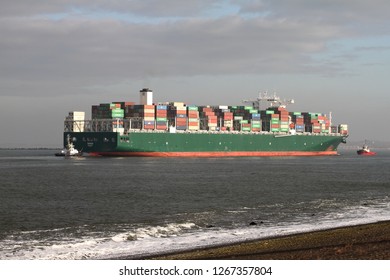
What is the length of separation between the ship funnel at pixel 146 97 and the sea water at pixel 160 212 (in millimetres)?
61201

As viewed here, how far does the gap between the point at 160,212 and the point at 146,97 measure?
85.7 m

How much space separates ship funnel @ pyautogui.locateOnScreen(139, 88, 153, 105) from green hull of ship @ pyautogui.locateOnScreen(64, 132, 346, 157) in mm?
11630

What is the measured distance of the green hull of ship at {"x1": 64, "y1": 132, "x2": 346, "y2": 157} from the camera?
10631cm

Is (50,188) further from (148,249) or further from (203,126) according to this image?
(203,126)

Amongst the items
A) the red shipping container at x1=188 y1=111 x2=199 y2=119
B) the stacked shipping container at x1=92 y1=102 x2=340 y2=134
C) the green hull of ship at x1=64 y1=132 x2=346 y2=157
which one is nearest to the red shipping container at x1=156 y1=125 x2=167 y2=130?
the stacked shipping container at x1=92 y1=102 x2=340 y2=134

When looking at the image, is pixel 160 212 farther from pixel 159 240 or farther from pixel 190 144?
pixel 190 144

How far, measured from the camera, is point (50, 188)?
49.9 metres

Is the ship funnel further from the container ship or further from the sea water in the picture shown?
the sea water

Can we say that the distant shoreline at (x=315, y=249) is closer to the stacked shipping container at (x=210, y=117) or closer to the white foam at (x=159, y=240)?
the white foam at (x=159, y=240)

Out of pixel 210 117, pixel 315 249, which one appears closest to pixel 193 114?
pixel 210 117

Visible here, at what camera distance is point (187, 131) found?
11338 centimetres

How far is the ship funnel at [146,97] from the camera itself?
119 meters

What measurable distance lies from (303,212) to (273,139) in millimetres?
96188
